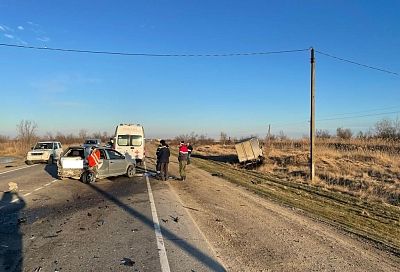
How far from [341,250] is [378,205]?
30.1ft

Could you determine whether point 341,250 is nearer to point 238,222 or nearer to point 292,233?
point 292,233

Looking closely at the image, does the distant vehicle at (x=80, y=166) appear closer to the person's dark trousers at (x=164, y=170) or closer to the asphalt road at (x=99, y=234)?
the person's dark trousers at (x=164, y=170)

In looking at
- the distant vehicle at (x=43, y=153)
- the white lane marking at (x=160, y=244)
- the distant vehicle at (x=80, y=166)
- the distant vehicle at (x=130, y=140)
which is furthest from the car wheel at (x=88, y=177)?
the distant vehicle at (x=43, y=153)

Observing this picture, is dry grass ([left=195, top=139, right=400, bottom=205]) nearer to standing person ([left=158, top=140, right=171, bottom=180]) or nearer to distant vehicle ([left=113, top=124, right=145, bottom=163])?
standing person ([left=158, top=140, right=171, bottom=180])

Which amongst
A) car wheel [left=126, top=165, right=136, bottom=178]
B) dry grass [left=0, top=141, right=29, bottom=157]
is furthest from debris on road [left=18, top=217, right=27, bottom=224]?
dry grass [left=0, top=141, right=29, bottom=157]

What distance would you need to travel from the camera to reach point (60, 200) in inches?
538

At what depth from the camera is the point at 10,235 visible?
333 inches

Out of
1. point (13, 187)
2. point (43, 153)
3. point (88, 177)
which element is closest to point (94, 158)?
point (88, 177)

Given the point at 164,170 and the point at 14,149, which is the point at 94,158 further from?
the point at 14,149

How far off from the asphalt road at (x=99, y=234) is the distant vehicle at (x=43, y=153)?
19072 mm

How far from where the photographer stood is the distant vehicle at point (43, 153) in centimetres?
3338

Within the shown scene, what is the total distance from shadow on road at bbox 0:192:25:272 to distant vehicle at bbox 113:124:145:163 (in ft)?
43.1

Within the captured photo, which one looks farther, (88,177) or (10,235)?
(88,177)

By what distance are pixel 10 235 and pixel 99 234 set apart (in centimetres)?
173
